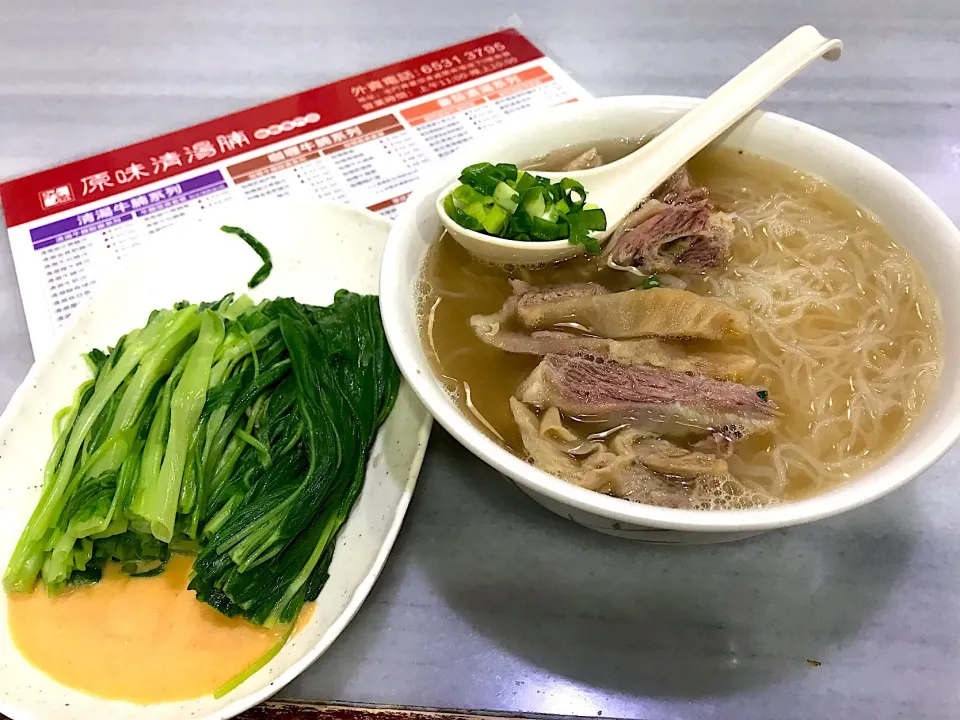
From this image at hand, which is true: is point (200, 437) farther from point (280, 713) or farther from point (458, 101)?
point (458, 101)

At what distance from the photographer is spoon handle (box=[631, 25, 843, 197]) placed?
1.46 meters

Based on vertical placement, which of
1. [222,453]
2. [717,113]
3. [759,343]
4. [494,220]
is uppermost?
[717,113]

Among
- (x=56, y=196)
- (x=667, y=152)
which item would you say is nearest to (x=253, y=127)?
(x=56, y=196)

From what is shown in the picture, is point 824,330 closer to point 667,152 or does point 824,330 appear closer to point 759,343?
point 759,343

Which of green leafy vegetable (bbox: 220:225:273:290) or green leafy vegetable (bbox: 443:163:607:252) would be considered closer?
green leafy vegetable (bbox: 443:163:607:252)

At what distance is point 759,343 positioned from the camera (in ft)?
4.34

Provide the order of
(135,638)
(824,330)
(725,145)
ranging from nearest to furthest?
(135,638)
(824,330)
(725,145)

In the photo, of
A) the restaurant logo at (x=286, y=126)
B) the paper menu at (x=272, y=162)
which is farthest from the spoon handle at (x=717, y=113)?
the restaurant logo at (x=286, y=126)

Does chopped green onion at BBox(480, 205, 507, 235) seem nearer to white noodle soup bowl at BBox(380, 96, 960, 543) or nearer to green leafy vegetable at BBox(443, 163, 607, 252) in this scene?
green leafy vegetable at BBox(443, 163, 607, 252)

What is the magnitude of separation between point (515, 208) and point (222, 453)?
2.64ft

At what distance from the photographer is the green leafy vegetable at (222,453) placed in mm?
1284

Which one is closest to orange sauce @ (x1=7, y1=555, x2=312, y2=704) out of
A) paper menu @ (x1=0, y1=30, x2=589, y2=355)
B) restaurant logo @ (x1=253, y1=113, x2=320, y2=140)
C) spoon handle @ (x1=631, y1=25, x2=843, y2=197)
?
paper menu @ (x1=0, y1=30, x2=589, y2=355)

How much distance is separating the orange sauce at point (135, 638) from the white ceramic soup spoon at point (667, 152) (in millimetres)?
872

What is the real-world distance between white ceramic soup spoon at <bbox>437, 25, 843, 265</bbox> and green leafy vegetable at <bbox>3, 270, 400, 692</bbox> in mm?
449
